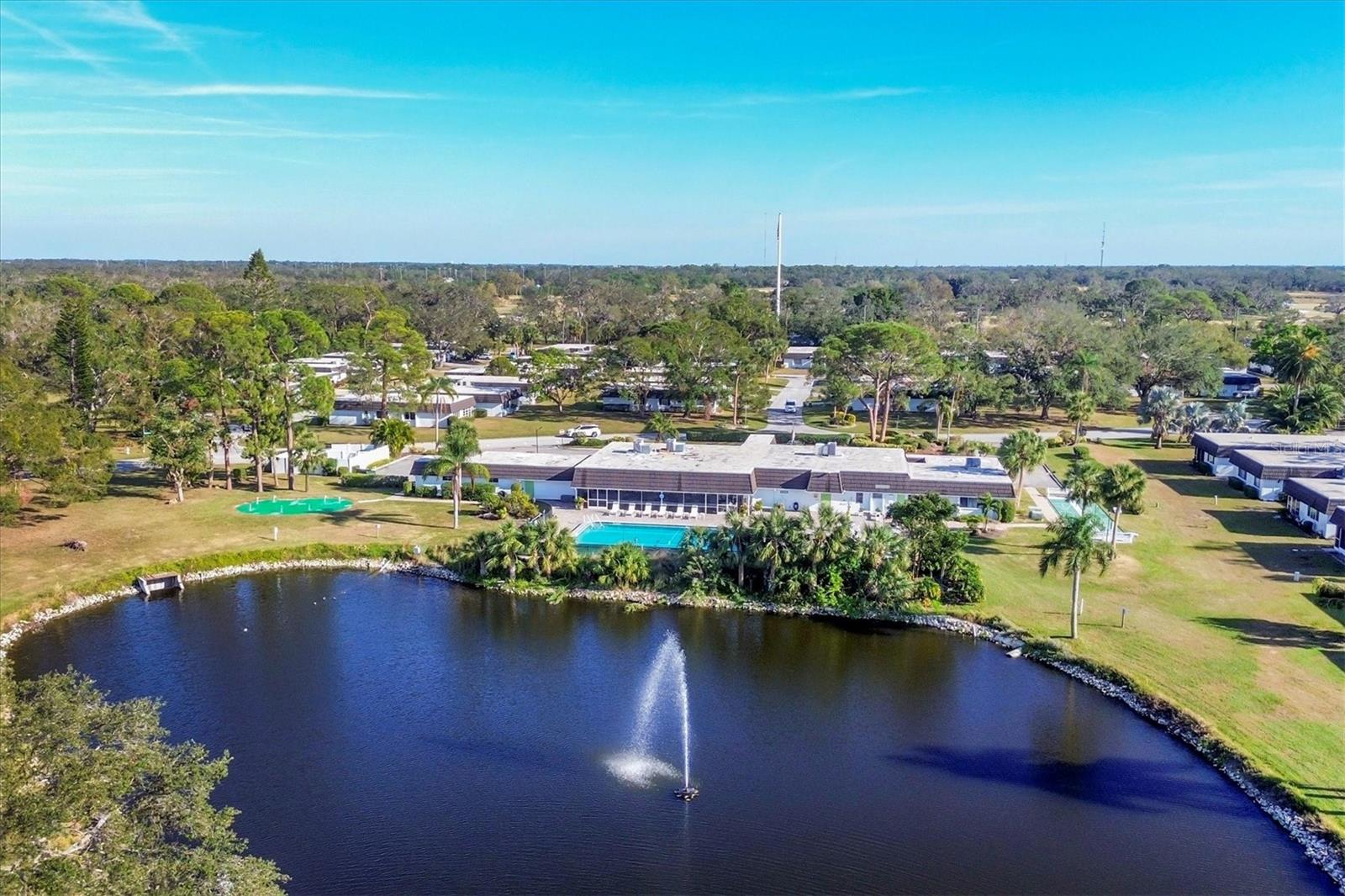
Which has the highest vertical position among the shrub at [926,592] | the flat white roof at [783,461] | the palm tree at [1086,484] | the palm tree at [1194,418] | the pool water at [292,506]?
the palm tree at [1194,418]

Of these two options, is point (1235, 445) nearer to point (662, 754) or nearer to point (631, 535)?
point (631, 535)

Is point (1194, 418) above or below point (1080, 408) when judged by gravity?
below

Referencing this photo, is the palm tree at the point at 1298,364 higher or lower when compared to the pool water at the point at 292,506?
higher

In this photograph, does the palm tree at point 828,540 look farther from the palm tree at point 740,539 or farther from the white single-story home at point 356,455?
the white single-story home at point 356,455

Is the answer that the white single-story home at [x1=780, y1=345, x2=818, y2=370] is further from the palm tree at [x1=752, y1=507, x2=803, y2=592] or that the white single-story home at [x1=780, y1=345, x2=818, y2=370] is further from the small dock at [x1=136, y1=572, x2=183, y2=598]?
the small dock at [x1=136, y1=572, x2=183, y2=598]

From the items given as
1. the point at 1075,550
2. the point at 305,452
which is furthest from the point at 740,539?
the point at 305,452

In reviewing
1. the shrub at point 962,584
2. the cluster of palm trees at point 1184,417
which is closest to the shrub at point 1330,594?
the shrub at point 962,584

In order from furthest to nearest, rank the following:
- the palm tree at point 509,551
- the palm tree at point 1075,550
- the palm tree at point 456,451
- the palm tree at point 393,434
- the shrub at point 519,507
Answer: the palm tree at point 393,434, the shrub at point 519,507, the palm tree at point 456,451, the palm tree at point 509,551, the palm tree at point 1075,550

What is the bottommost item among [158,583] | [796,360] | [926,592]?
[158,583]
